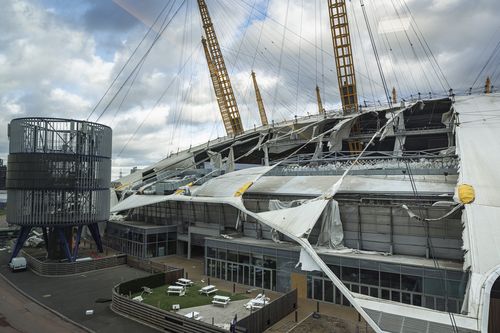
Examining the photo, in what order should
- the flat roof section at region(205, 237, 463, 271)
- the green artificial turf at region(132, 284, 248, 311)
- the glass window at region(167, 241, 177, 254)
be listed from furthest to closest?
the glass window at region(167, 241, 177, 254) → the green artificial turf at region(132, 284, 248, 311) → the flat roof section at region(205, 237, 463, 271)

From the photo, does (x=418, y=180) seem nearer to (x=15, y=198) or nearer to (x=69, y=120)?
(x=69, y=120)

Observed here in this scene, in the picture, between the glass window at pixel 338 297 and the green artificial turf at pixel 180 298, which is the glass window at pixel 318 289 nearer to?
the glass window at pixel 338 297

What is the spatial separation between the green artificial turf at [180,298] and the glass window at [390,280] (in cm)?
1039

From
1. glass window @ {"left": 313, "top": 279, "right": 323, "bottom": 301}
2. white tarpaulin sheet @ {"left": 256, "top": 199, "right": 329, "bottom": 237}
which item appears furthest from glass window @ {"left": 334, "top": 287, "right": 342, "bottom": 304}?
white tarpaulin sheet @ {"left": 256, "top": 199, "right": 329, "bottom": 237}

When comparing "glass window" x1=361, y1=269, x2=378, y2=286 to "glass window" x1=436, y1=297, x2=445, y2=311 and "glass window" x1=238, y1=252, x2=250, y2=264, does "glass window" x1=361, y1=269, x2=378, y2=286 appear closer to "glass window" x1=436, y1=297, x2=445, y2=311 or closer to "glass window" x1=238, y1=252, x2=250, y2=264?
"glass window" x1=436, y1=297, x2=445, y2=311

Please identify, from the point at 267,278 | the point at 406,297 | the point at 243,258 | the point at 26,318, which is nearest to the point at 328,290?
the point at 406,297

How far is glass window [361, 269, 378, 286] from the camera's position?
26.5 m

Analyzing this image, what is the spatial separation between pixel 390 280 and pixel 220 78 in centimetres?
6810

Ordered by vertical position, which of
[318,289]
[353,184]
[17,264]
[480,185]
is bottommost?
[318,289]

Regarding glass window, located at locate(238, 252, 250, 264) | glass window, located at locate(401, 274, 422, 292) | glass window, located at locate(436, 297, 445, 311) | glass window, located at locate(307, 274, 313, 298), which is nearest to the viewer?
glass window, located at locate(436, 297, 445, 311)

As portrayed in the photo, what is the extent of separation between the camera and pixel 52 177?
39.0 metres

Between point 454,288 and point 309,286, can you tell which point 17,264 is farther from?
point 454,288

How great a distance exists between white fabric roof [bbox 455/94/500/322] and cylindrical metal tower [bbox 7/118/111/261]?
118ft

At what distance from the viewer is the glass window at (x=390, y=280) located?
2566cm
